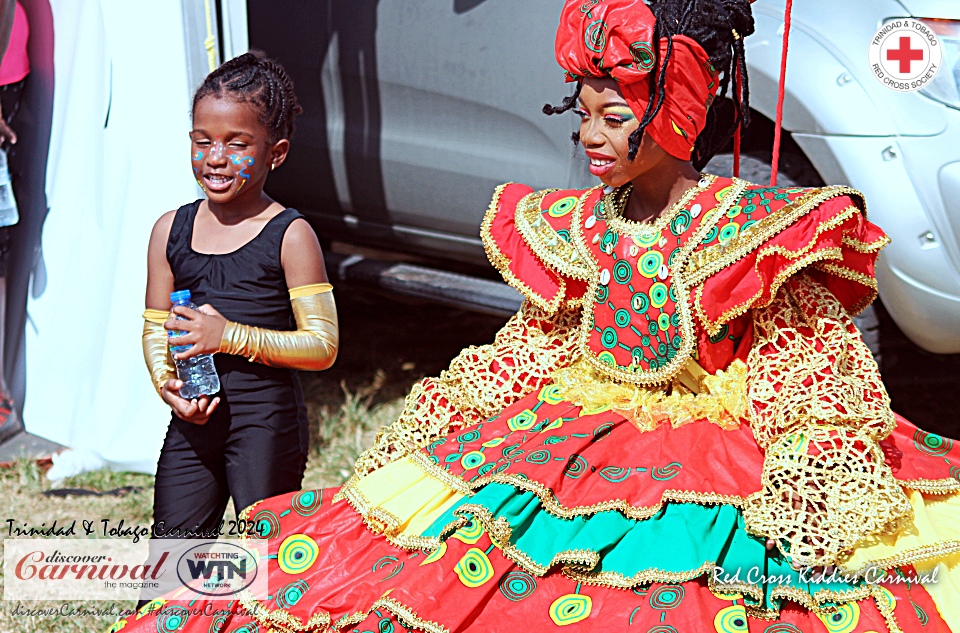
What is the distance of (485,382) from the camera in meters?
2.80

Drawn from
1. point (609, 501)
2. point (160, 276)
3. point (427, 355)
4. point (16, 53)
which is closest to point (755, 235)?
point (609, 501)

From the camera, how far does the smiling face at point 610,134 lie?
2.43 meters

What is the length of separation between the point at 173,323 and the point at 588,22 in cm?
115

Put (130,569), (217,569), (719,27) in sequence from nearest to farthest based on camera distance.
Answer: (719,27), (217,569), (130,569)

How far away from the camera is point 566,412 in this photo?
8.67ft

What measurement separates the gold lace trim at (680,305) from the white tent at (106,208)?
1.67 metres

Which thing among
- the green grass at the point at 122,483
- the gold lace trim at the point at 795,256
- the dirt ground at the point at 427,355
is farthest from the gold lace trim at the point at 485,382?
the dirt ground at the point at 427,355

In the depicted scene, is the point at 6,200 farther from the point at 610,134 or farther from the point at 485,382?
the point at 610,134

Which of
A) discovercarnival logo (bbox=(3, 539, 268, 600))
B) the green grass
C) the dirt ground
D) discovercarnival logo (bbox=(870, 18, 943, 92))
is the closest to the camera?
discovercarnival logo (bbox=(3, 539, 268, 600))

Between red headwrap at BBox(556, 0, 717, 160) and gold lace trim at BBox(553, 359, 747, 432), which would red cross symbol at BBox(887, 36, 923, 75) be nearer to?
red headwrap at BBox(556, 0, 717, 160)

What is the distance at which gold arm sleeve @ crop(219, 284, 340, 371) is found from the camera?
8.45ft

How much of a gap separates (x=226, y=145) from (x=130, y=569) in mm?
1352

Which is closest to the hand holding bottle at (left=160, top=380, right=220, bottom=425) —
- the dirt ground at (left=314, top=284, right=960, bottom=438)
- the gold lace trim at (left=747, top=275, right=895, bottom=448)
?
the gold lace trim at (left=747, top=275, right=895, bottom=448)

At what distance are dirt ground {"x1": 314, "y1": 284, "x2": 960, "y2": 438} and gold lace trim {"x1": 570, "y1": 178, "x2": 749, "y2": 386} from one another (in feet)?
5.43
